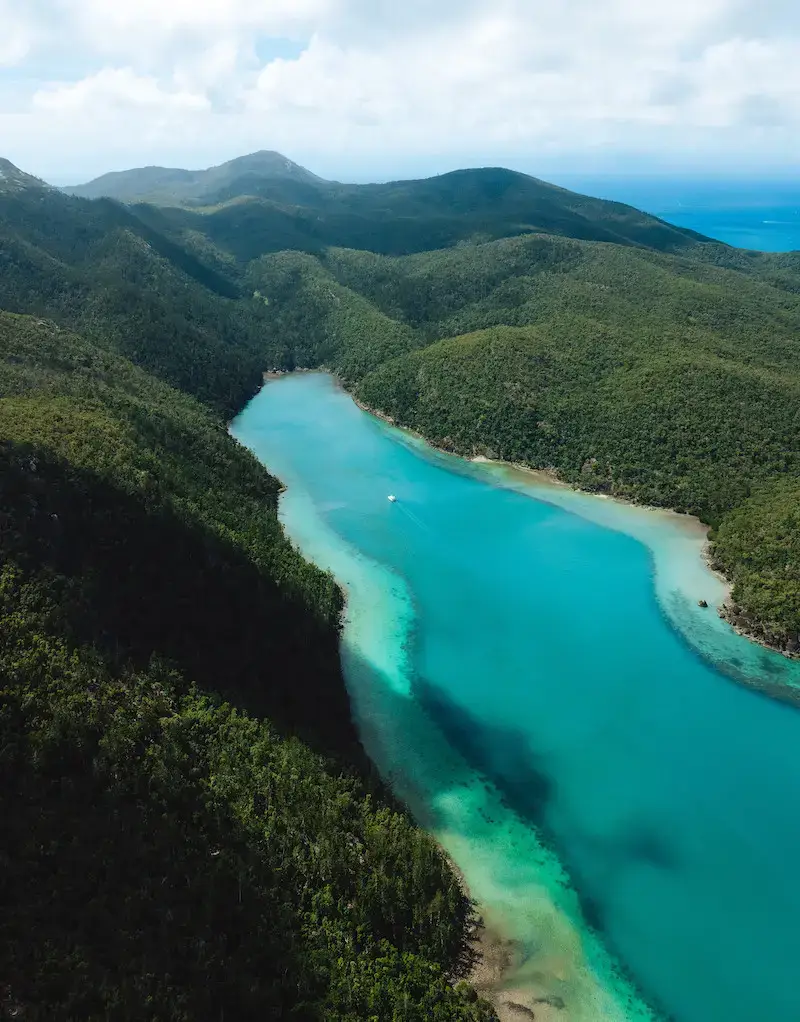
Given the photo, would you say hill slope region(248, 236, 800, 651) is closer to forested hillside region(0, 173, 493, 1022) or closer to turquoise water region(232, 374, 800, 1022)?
turquoise water region(232, 374, 800, 1022)

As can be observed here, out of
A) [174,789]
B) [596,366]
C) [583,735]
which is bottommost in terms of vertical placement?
[583,735]

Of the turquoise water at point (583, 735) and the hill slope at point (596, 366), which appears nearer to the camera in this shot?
the turquoise water at point (583, 735)

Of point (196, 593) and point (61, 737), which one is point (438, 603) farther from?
point (61, 737)

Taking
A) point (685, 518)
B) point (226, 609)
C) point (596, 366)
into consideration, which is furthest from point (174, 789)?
point (596, 366)

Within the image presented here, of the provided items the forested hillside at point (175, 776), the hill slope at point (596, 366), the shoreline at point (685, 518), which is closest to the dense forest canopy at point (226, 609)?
the forested hillside at point (175, 776)

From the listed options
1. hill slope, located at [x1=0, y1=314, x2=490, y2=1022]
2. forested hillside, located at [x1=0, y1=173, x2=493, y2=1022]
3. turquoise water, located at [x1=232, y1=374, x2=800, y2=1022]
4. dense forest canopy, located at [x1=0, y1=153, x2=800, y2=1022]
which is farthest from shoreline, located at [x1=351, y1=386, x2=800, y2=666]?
hill slope, located at [x1=0, y1=314, x2=490, y2=1022]

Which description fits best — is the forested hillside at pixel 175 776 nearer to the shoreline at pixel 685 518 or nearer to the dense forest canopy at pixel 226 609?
the dense forest canopy at pixel 226 609

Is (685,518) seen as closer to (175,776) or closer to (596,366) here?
(596,366)
